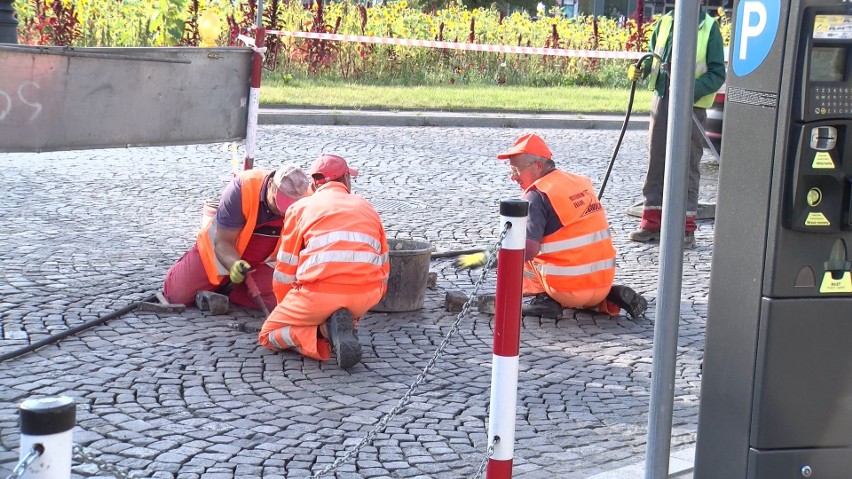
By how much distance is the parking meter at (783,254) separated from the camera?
3861 millimetres

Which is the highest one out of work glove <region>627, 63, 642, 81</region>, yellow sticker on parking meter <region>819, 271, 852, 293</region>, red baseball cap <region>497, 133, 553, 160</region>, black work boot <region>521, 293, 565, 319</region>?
work glove <region>627, 63, 642, 81</region>

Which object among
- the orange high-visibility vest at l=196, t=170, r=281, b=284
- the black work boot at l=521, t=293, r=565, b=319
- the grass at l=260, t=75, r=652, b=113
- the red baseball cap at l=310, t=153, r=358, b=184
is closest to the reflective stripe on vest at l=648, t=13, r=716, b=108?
Result: the black work boot at l=521, t=293, r=565, b=319

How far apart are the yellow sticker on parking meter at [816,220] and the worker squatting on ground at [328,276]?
259 cm

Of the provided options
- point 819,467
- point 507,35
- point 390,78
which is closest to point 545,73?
point 507,35

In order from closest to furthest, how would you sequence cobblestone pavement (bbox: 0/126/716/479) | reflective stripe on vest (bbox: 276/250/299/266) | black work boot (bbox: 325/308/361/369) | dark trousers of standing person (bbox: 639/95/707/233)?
1. cobblestone pavement (bbox: 0/126/716/479)
2. black work boot (bbox: 325/308/361/369)
3. reflective stripe on vest (bbox: 276/250/299/266)
4. dark trousers of standing person (bbox: 639/95/707/233)

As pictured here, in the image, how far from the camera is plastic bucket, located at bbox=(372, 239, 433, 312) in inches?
270

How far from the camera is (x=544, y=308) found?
7027mm

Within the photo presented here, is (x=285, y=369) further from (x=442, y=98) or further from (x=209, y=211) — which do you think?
(x=442, y=98)

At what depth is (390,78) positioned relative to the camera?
19.8 metres

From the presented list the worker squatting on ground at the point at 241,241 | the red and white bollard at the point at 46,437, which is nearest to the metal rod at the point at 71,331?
the worker squatting on ground at the point at 241,241

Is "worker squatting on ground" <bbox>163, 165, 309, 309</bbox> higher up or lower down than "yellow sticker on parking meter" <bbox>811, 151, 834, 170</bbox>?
lower down

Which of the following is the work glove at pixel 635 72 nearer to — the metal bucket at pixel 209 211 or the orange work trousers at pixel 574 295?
the orange work trousers at pixel 574 295

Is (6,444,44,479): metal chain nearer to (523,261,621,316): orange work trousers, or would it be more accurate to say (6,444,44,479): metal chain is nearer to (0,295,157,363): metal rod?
(0,295,157,363): metal rod

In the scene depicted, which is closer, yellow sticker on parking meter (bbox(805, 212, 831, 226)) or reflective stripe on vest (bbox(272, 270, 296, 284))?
yellow sticker on parking meter (bbox(805, 212, 831, 226))
